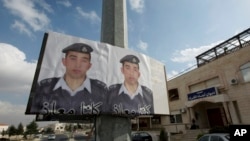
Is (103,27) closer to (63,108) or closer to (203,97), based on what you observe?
(63,108)

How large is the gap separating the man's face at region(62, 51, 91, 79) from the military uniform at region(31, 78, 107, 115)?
0.31 metres

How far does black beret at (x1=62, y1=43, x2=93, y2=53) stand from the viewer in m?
4.57

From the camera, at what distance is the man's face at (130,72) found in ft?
17.6

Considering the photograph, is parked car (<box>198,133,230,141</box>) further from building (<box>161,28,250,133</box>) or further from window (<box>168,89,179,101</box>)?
window (<box>168,89,179,101</box>)

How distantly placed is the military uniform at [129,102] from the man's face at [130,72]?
0.35m

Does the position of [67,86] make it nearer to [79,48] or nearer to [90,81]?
[90,81]

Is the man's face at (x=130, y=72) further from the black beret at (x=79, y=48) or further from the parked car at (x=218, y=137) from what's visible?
the parked car at (x=218, y=137)

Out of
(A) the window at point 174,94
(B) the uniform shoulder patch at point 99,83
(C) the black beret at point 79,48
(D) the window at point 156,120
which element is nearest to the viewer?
(C) the black beret at point 79,48

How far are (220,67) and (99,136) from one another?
53.7 feet

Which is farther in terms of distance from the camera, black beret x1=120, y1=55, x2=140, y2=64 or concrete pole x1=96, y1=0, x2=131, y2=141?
black beret x1=120, y1=55, x2=140, y2=64

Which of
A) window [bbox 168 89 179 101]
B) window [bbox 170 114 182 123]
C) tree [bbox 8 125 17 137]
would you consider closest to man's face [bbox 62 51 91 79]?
window [bbox 170 114 182 123]

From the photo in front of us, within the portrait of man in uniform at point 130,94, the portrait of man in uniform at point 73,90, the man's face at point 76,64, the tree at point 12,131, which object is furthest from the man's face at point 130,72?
the tree at point 12,131

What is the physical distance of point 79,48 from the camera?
4.75 meters

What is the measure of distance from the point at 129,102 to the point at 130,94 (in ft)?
0.79
